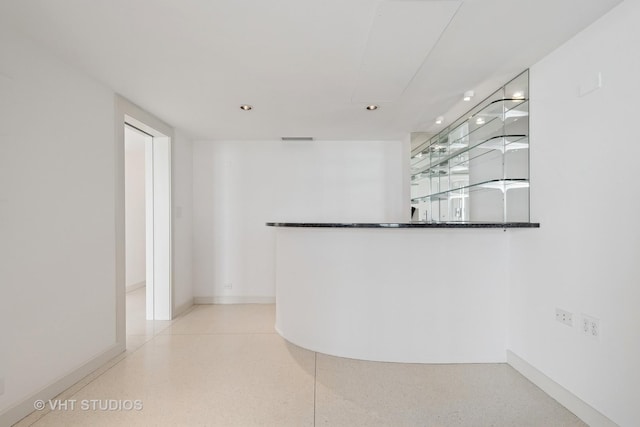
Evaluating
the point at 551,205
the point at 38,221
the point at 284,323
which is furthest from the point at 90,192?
the point at 551,205

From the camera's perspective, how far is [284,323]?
3.27 metres

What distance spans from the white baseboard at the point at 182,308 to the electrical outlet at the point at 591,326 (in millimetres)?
4014

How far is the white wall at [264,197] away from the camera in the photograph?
15.5ft

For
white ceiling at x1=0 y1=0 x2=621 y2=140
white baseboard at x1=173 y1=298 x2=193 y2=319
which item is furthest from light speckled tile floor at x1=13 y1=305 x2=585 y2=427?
white ceiling at x1=0 y1=0 x2=621 y2=140

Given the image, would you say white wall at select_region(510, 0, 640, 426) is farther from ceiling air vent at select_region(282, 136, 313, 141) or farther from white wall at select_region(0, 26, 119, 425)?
white wall at select_region(0, 26, 119, 425)

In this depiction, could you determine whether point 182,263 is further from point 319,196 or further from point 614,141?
point 614,141

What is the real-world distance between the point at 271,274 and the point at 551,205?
11.5 ft

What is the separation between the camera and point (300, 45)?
2121 mm

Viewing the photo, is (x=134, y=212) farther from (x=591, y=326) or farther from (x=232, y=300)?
(x=591, y=326)

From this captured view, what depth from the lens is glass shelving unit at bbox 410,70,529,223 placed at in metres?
2.62

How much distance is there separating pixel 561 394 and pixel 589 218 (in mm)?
1155

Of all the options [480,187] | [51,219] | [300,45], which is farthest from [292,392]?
[480,187]

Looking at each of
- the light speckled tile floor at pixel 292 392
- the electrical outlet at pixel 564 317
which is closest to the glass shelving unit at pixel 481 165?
the electrical outlet at pixel 564 317

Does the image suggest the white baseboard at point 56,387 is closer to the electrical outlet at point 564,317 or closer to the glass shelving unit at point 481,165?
the electrical outlet at point 564,317
